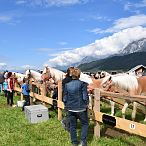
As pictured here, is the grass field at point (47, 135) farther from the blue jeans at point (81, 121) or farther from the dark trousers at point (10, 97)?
the dark trousers at point (10, 97)

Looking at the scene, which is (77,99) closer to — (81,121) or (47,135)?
(81,121)

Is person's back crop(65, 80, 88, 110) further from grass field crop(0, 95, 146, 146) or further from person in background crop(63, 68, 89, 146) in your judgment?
grass field crop(0, 95, 146, 146)

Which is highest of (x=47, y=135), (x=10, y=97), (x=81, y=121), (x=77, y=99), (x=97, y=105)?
(x=77, y=99)

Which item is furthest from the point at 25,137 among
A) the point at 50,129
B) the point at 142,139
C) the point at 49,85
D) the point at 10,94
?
the point at 10,94

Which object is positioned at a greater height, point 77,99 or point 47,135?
point 77,99

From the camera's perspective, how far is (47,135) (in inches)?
472

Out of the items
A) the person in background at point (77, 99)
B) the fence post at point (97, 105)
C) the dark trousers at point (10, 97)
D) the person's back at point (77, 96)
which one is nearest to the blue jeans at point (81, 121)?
the person in background at point (77, 99)

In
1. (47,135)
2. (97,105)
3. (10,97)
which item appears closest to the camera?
(97,105)

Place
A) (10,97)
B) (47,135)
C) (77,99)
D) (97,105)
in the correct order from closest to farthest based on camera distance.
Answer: (77,99) < (97,105) < (47,135) < (10,97)

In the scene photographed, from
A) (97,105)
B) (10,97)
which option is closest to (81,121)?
(97,105)

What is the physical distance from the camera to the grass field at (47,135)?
35.1ft

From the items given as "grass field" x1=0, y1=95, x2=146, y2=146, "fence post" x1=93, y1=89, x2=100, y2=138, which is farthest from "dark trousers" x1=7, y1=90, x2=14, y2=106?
"fence post" x1=93, y1=89, x2=100, y2=138

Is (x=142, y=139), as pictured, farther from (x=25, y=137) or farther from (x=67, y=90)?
(x=25, y=137)

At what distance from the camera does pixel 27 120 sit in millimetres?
15031
